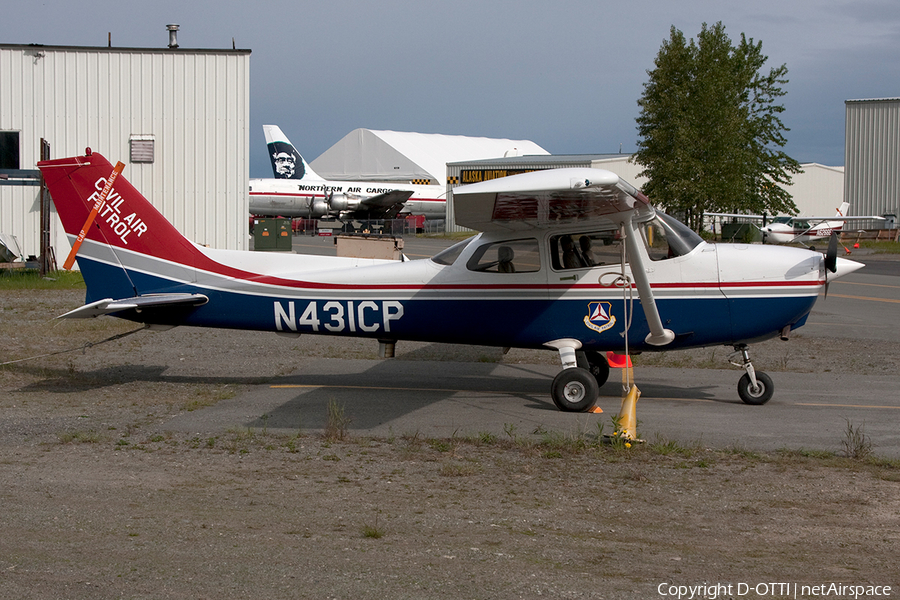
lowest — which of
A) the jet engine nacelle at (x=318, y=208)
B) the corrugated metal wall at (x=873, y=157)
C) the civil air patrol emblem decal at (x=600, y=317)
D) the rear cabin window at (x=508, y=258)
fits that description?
the civil air patrol emblem decal at (x=600, y=317)

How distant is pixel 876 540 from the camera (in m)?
4.52

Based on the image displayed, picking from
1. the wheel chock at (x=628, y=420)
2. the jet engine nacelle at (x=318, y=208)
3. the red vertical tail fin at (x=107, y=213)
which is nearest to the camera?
the wheel chock at (x=628, y=420)

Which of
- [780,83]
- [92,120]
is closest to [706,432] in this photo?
[92,120]

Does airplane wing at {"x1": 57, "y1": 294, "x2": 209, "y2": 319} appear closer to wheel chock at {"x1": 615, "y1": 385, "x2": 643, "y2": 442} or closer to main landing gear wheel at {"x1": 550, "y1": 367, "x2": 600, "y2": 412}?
main landing gear wheel at {"x1": 550, "y1": 367, "x2": 600, "y2": 412}

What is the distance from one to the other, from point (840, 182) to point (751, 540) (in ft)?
233

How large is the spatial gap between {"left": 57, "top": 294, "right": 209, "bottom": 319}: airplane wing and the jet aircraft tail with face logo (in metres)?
50.7

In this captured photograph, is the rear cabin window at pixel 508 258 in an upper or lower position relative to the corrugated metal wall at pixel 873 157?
lower

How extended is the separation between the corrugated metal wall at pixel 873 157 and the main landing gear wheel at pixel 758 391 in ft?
153

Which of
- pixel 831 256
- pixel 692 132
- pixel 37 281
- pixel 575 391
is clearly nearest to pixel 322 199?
pixel 692 132

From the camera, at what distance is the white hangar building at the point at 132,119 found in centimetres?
1908

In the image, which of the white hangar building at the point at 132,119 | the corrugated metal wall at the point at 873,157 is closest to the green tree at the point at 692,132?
the corrugated metal wall at the point at 873,157

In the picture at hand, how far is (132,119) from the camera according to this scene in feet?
63.0

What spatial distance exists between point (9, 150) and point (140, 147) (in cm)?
312

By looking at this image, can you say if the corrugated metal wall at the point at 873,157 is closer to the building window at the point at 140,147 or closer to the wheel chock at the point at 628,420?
the building window at the point at 140,147
